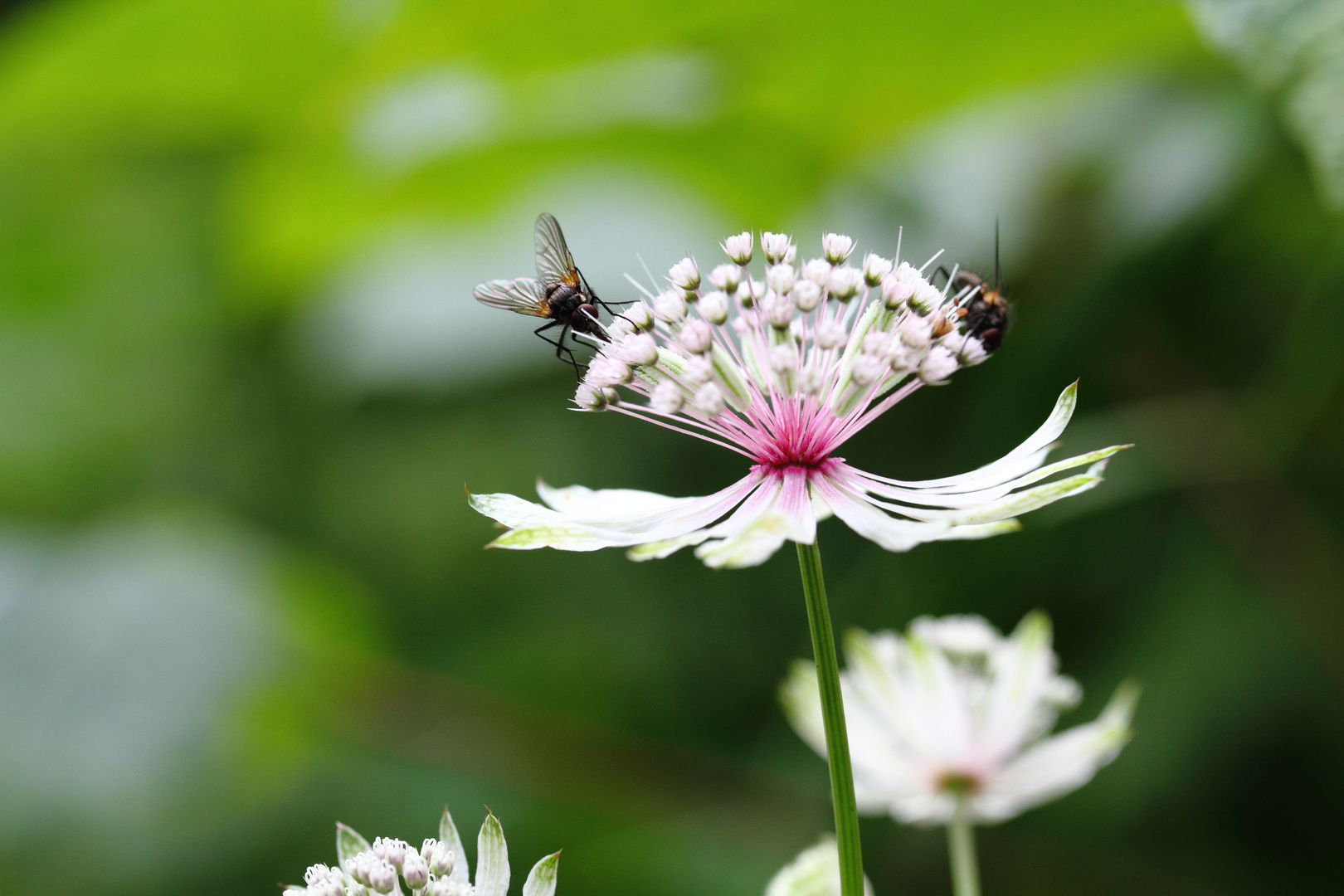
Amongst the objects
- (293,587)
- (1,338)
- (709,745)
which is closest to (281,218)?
(293,587)

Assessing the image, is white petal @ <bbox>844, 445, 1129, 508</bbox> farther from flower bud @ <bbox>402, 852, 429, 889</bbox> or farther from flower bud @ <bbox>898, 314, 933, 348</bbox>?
flower bud @ <bbox>402, 852, 429, 889</bbox>

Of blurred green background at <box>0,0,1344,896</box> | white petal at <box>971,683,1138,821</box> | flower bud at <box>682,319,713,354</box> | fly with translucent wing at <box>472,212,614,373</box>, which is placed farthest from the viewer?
blurred green background at <box>0,0,1344,896</box>

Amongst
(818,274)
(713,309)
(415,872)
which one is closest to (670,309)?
(713,309)

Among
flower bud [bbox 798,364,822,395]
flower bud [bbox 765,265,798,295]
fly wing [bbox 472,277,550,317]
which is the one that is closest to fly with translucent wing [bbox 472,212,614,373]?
fly wing [bbox 472,277,550,317]

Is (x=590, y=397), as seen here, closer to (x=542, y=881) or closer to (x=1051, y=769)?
(x=542, y=881)

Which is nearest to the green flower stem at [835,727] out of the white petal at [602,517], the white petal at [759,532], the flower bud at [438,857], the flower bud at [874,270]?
the white petal at [759,532]

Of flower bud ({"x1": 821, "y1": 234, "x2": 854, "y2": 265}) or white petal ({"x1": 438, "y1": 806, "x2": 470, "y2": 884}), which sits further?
flower bud ({"x1": 821, "y1": 234, "x2": 854, "y2": 265})

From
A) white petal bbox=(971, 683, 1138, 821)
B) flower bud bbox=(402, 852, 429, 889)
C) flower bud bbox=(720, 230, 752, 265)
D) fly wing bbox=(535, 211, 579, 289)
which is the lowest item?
flower bud bbox=(402, 852, 429, 889)
